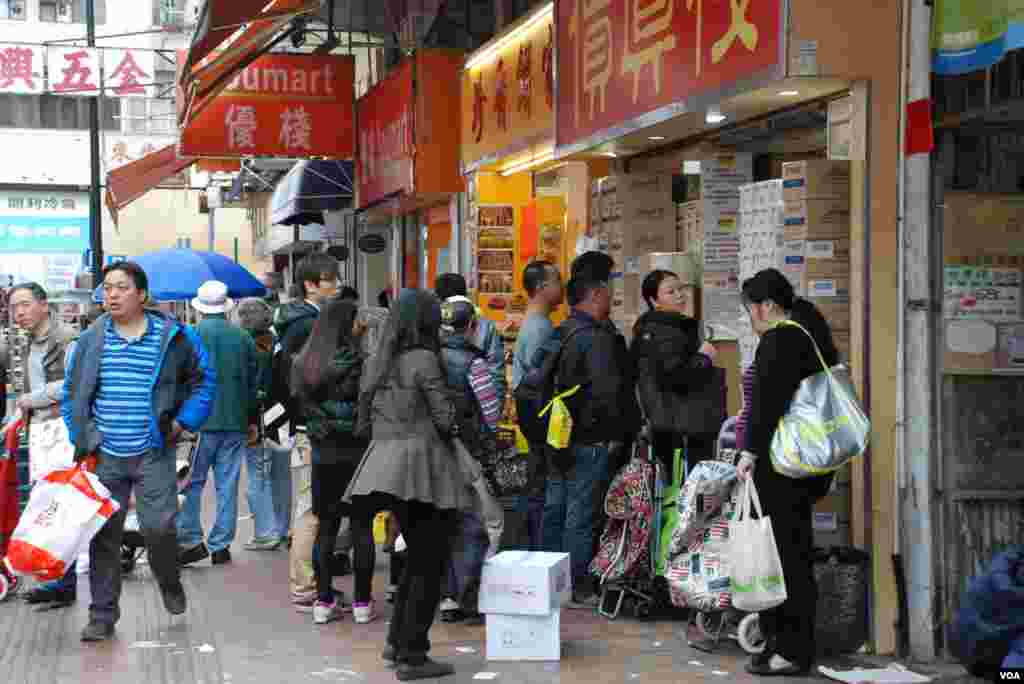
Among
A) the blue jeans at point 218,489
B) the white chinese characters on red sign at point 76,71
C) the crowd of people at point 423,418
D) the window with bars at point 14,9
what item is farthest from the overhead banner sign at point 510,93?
the window with bars at point 14,9

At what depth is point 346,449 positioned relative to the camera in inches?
329

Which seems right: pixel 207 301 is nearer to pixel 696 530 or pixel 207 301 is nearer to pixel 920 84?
pixel 696 530

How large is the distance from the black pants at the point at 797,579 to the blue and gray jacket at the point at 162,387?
321 centimetres

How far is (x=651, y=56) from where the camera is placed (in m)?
8.91

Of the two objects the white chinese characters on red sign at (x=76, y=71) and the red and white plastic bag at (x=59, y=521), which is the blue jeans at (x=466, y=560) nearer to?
the red and white plastic bag at (x=59, y=521)

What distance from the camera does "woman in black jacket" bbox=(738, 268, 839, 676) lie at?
22.3 feet

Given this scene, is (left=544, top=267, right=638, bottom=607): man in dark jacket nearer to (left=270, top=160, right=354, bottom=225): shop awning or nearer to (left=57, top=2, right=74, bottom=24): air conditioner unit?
(left=270, top=160, right=354, bottom=225): shop awning

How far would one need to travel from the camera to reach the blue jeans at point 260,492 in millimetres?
11273

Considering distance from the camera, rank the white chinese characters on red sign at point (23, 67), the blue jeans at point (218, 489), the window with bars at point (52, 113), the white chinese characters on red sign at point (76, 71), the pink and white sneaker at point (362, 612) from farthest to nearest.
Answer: the window with bars at point (52, 113) < the white chinese characters on red sign at point (23, 67) < the white chinese characters on red sign at point (76, 71) < the blue jeans at point (218, 489) < the pink and white sneaker at point (362, 612)

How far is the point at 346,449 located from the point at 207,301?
2.96 metres

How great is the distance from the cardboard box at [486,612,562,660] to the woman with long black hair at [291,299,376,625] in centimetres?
106

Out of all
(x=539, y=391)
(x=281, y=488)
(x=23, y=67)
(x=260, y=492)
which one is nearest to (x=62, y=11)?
(x=23, y=67)

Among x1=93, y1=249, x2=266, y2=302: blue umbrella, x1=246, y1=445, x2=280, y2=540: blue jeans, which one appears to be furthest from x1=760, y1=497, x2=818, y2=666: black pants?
x1=93, y1=249, x2=266, y2=302: blue umbrella

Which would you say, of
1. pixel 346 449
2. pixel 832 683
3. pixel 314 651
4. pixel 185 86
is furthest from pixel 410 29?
pixel 832 683
